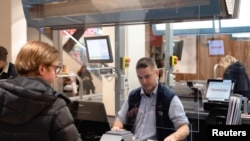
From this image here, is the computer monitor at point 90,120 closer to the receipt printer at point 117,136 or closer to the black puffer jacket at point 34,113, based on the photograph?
the receipt printer at point 117,136

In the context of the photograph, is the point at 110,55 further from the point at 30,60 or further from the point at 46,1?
the point at 30,60

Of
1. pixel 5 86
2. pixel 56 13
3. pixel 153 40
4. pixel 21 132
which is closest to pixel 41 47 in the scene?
pixel 5 86

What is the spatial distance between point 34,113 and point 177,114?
4.85 ft

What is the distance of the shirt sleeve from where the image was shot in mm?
2756

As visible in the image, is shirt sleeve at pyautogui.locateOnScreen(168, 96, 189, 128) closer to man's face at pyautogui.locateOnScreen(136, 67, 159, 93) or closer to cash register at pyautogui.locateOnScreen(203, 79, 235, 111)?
man's face at pyautogui.locateOnScreen(136, 67, 159, 93)

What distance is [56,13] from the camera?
3.10 metres

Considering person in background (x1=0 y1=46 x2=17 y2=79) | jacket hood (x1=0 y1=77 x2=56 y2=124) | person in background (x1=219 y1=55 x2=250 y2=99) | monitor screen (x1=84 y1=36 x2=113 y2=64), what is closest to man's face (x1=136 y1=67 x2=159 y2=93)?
monitor screen (x1=84 y1=36 x2=113 y2=64)

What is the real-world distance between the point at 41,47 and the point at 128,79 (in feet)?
8.69

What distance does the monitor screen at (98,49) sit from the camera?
156 inches

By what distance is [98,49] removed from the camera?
13.3 ft

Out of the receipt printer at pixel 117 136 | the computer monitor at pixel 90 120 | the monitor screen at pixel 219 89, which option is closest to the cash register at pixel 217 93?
the monitor screen at pixel 219 89

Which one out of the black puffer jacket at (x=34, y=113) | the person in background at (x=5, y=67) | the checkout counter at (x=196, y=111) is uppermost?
the person in background at (x=5, y=67)

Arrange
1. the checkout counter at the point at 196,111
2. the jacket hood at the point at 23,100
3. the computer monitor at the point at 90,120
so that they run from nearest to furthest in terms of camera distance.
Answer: the jacket hood at the point at 23,100, the computer monitor at the point at 90,120, the checkout counter at the point at 196,111

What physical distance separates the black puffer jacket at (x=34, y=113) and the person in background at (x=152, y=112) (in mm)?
1138
